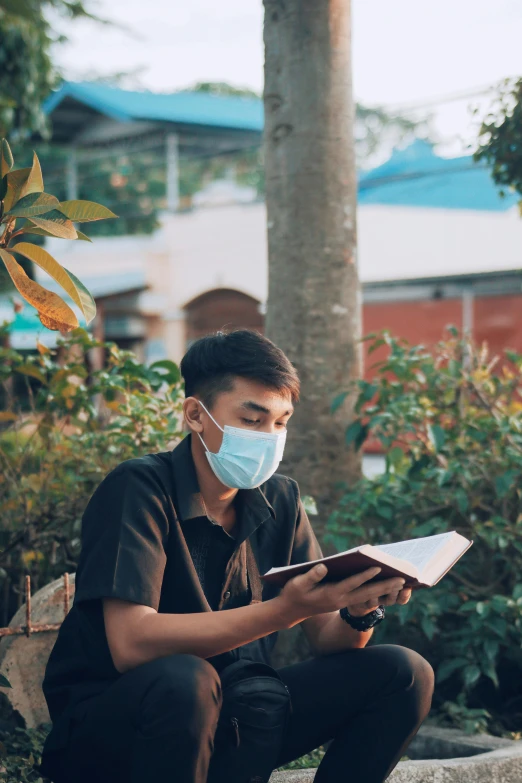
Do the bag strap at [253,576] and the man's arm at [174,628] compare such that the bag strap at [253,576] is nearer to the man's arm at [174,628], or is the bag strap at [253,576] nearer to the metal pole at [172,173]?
the man's arm at [174,628]

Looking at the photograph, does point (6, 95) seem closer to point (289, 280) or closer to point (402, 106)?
point (289, 280)

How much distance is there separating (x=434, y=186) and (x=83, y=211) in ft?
42.9

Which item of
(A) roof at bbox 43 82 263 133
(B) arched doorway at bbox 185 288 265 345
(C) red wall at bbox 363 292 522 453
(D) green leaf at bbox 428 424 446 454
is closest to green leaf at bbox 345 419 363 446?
(D) green leaf at bbox 428 424 446 454

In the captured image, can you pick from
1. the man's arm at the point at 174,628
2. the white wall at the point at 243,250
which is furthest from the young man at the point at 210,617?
the white wall at the point at 243,250

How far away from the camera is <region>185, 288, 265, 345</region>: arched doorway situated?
17.3 meters

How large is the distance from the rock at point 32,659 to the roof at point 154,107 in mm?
15360

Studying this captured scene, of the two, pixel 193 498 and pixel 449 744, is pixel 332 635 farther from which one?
pixel 449 744

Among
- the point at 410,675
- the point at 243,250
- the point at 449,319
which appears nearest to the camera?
the point at 410,675

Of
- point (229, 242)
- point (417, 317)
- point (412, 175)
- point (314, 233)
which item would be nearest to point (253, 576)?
point (314, 233)

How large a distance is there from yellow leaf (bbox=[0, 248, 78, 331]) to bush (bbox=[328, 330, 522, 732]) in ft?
4.65

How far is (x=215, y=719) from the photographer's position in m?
2.19

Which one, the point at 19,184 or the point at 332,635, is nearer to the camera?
the point at 19,184

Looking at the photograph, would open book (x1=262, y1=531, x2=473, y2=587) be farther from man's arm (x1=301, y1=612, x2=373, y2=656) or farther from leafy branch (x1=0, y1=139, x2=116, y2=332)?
leafy branch (x1=0, y1=139, x2=116, y2=332)

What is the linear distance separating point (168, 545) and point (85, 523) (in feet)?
0.64
